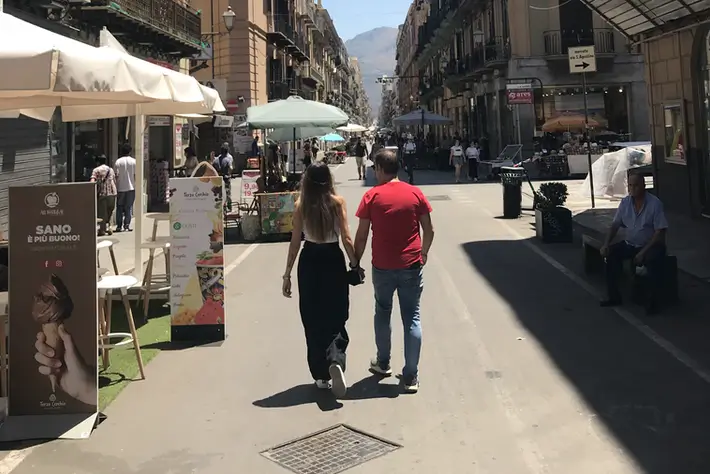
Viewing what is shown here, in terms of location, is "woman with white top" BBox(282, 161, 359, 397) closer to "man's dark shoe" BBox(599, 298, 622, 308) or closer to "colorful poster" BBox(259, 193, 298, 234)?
"man's dark shoe" BBox(599, 298, 622, 308)

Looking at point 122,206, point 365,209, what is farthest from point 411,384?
point 122,206

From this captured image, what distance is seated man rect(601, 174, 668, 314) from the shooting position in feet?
23.1

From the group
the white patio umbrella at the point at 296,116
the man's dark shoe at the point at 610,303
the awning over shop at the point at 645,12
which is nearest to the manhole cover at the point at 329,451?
Result: the man's dark shoe at the point at 610,303

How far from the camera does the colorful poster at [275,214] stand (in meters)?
13.1

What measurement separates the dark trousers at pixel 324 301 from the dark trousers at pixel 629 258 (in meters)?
3.66

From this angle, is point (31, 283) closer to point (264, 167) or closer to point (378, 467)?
point (378, 467)

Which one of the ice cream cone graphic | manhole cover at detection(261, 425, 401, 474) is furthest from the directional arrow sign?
the ice cream cone graphic

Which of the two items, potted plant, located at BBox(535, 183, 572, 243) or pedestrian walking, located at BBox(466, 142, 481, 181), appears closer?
potted plant, located at BBox(535, 183, 572, 243)

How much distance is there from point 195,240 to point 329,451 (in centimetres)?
284

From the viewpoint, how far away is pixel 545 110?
3144 cm

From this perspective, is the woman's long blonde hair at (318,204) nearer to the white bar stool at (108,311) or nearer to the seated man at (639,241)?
the white bar stool at (108,311)

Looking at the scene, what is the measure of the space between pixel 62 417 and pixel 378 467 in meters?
2.18

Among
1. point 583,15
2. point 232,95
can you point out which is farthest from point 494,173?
point 232,95

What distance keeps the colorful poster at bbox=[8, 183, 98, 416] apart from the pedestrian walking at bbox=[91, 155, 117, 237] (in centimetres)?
987
